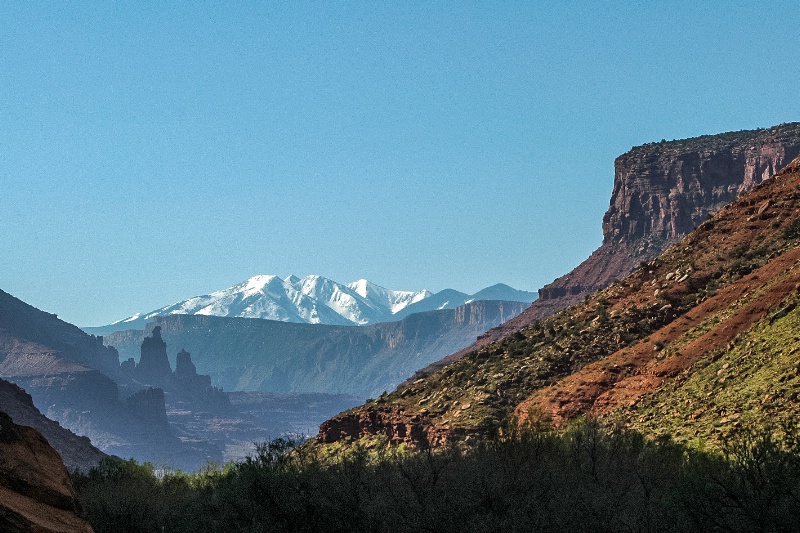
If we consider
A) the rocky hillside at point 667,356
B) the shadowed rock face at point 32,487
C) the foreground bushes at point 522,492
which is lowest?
the foreground bushes at point 522,492

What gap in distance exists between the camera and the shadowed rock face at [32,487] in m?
19.5

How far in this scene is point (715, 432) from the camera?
4069 cm

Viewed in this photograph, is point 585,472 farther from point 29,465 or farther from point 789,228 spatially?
point 789,228

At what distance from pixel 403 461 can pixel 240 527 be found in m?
7.72

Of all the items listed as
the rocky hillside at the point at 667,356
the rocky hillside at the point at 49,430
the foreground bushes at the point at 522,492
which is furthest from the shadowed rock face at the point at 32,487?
the rocky hillside at the point at 49,430

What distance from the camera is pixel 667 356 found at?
168 feet

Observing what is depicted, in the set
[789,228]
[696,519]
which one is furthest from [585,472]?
[789,228]

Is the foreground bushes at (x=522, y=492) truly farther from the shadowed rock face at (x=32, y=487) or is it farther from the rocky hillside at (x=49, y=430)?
the rocky hillside at (x=49, y=430)

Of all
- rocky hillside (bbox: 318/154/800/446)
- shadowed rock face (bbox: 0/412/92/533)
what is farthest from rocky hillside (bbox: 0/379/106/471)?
shadowed rock face (bbox: 0/412/92/533)

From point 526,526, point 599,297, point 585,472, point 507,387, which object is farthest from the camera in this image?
point 599,297

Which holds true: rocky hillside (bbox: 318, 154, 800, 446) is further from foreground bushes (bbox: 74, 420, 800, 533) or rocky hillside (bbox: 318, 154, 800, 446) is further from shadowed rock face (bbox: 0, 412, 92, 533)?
shadowed rock face (bbox: 0, 412, 92, 533)

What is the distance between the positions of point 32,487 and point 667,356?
3585 centimetres

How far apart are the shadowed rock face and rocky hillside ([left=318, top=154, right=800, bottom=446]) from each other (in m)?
25.3

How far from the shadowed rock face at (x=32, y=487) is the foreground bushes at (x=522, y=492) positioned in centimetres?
A: 1420
